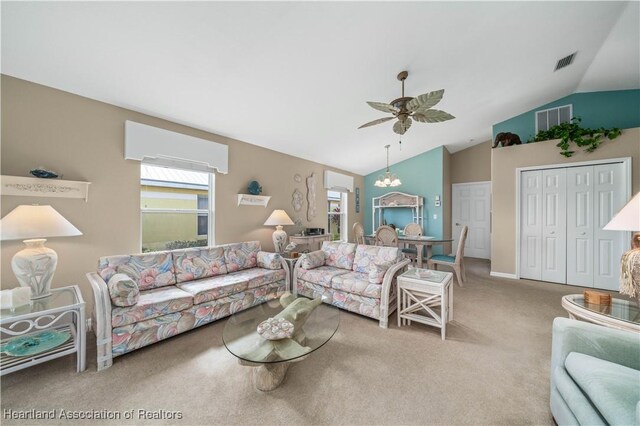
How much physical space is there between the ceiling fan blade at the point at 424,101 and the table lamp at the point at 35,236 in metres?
3.14

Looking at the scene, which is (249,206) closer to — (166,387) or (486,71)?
(166,387)

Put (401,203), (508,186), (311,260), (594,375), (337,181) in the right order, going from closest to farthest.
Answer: (594,375), (311,260), (508,186), (337,181), (401,203)

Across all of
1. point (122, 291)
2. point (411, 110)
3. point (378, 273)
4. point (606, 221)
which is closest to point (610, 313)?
point (378, 273)

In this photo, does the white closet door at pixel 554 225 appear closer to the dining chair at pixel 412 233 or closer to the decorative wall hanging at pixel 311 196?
the dining chair at pixel 412 233

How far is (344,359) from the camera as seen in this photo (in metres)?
2.02

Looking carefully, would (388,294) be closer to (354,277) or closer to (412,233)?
(354,277)

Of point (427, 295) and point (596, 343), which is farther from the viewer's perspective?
point (427, 295)

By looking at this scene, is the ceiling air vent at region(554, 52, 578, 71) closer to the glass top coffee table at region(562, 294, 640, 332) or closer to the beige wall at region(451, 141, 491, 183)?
the beige wall at region(451, 141, 491, 183)

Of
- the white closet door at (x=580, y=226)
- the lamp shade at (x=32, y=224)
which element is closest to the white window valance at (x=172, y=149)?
the lamp shade at (x=32, y=224)

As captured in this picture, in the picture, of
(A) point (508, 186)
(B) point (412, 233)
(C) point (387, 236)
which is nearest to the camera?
(C) point (387, 236)

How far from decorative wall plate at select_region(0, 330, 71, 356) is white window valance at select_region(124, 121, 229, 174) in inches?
71.6

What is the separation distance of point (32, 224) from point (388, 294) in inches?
128

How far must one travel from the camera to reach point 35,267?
196cm

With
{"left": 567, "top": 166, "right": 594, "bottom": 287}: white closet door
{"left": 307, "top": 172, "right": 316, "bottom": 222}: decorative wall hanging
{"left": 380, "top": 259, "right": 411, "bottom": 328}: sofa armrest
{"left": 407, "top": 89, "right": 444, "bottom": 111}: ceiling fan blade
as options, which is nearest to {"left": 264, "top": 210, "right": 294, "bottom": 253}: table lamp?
{"left": 307, "top": 172, "right": 316, "bottom": 222}: decorative wall hanging
